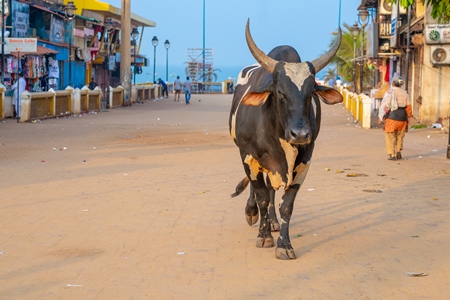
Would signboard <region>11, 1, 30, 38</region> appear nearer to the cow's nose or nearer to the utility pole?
the utility pole

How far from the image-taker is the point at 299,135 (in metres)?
6.98

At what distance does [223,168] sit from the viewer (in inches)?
571

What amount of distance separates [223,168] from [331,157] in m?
2.90

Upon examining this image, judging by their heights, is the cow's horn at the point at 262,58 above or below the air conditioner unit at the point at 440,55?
below

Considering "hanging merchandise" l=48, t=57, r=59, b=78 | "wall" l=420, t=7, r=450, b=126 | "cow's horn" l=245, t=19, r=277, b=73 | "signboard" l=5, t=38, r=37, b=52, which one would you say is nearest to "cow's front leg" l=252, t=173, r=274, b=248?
"cow's horn" l=245, t=19, r=277, b=73

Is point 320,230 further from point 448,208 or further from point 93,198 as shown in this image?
point 93,198

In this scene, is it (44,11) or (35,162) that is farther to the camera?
(44,11)

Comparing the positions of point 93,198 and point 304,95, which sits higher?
point 304,95

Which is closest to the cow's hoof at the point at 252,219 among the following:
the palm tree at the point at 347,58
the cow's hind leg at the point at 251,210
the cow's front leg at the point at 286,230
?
the cow's hind leg at the point at 251,210

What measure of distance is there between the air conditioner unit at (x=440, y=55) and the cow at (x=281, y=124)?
16.8m

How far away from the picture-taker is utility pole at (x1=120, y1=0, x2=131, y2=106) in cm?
3806

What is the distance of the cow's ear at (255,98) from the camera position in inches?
292

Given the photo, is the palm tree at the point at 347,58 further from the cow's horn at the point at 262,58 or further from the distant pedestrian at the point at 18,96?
the cow's horn at the point at 262,58

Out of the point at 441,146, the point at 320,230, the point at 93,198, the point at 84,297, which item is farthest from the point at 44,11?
the point at 84,297
